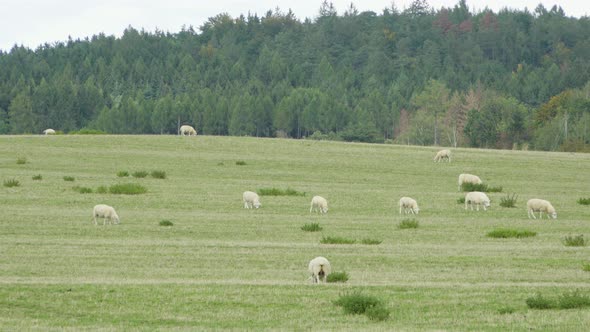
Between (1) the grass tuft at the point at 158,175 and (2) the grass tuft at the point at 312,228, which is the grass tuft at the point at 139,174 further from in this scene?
(2) the grass tuft at the point at 312,228

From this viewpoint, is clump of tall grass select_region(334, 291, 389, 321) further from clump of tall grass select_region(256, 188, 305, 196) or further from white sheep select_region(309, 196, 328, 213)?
clump of tall grass select_region(256, 188, 305, 196)

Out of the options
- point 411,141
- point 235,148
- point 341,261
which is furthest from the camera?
point 411,141

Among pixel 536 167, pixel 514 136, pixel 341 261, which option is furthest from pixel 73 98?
pixel 341 261

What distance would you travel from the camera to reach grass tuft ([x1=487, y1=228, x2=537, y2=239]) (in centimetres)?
3078

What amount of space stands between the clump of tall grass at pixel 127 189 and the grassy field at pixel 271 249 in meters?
0.84

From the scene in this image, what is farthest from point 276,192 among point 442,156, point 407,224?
point 442,156

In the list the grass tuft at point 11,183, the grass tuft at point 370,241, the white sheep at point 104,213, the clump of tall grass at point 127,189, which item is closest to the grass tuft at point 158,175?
the clump of tall grass at point 127,189

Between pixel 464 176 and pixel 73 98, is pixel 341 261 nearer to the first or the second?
pixel 464 176

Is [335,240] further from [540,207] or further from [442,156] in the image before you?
[442,156]

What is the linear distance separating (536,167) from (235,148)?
20.3 meters

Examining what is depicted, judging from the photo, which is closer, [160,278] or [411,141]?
[160,278]

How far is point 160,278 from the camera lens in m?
21.3

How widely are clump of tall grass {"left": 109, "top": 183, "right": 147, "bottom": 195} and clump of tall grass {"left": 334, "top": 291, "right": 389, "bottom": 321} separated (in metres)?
27.5

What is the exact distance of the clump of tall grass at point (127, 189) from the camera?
143 ft
